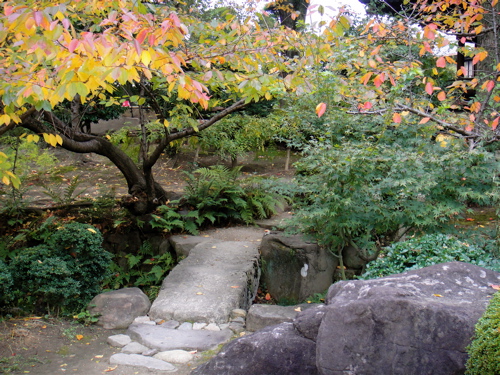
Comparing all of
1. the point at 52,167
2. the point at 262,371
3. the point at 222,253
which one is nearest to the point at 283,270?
the point at 222,253

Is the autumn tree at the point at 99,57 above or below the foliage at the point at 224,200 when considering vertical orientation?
above

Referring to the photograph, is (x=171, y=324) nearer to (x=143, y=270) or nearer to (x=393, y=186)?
(x=143, y=270)

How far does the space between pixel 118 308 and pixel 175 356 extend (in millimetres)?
1454

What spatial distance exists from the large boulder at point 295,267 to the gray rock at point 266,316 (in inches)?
65.3

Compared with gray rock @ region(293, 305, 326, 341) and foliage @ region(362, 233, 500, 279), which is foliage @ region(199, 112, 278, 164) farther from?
gray rock @ region(293, 305, 326, 341)

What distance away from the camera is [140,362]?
13.8 ft

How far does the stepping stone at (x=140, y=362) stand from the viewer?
412 centimetres

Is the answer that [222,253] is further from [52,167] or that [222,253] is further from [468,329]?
[52,167]

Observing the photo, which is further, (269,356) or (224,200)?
(224,200)

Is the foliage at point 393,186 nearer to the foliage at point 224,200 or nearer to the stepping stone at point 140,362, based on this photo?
the stepping stone at point 140,362

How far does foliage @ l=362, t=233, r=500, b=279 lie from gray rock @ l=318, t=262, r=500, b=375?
1.68 m

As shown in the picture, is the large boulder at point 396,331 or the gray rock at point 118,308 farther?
the gray rock at point 118,308

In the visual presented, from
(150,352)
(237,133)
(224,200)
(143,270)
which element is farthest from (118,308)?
(237,133)

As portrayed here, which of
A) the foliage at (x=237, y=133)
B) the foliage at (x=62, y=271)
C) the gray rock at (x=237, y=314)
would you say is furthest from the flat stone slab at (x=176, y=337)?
the foliage at (x=237, y=133)
